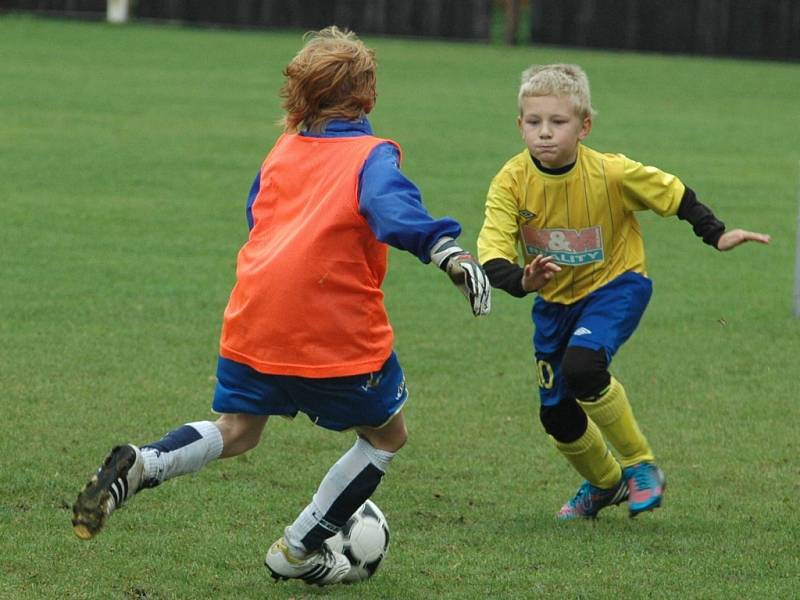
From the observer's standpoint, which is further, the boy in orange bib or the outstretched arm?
the outstretched arm

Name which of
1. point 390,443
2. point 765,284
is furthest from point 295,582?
point 765,284

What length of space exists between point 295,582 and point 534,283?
120cm

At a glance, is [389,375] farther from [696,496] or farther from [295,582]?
[696,496]

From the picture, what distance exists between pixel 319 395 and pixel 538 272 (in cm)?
76

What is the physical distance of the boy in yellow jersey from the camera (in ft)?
18.0

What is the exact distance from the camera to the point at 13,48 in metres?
28.6

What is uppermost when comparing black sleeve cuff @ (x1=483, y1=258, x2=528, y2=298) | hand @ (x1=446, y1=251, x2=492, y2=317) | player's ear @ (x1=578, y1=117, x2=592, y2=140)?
player's ear @ (x1=578, y1=117, x2=592, y2=140)

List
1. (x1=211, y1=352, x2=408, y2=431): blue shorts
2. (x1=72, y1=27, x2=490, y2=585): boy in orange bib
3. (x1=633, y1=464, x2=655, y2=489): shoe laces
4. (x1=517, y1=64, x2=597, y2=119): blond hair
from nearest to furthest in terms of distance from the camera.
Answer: (x1=72, y1=27, x2=490, y2=585): boy in orange bib, (x1=211, y1=352, x2=408, y2=431): blue shorts, (x1=517, y1=64, x2=597, y2=119): blond hair, (x1=633, y1=464, x2=655, y2=489): shoe laces

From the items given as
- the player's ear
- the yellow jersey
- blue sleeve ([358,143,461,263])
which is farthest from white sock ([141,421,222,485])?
the player's ear

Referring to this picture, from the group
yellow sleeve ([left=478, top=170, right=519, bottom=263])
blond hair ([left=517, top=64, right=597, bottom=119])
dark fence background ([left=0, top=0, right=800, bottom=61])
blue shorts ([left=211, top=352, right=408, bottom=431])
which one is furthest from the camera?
dark fence background ([left=0, top=0, right=800, bottom=61])

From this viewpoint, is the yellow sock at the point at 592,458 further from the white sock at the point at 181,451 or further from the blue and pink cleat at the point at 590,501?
the white sock at the point at 181,451

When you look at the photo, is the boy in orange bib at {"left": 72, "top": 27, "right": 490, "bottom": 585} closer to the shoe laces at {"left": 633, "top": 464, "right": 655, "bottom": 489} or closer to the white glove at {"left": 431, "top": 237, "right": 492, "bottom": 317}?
the white glove at {"left": 431, "top": 237, "right": 492, "bottom": 317}

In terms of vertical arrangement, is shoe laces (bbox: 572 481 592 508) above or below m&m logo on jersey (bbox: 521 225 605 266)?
below

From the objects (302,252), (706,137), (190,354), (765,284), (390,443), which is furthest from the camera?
(706,137)
